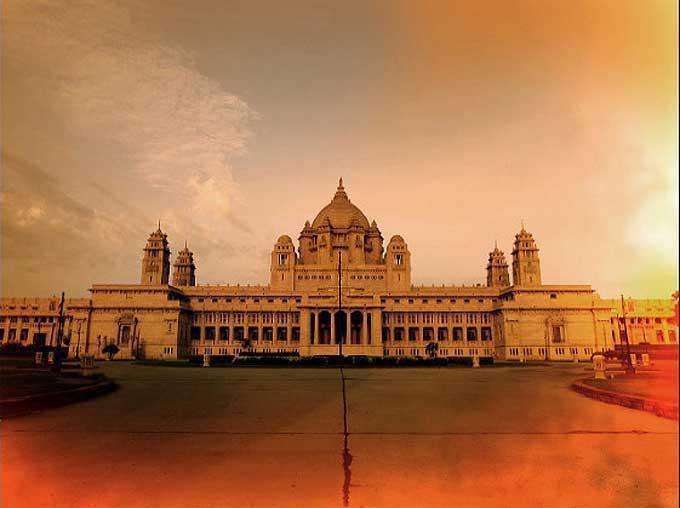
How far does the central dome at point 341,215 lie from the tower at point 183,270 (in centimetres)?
2862

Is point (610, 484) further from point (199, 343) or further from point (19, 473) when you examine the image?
point (199, 343)

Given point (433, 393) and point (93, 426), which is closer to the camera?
point (93, 426)

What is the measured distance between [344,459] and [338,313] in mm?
67749

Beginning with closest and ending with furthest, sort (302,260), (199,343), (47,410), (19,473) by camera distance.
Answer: (19,473) → (47,410) → (199,343) → (302,260)

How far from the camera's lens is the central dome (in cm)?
9950

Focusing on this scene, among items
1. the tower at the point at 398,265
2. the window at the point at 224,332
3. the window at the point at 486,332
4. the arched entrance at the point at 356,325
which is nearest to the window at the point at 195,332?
the window at the point at 224,332

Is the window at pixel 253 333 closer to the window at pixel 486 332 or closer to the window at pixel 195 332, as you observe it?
the window at pixel 195 332

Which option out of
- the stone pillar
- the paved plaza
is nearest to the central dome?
the stone pillar

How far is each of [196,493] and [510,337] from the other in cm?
7580

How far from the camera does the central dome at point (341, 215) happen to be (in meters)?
99.5

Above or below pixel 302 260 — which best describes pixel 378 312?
below

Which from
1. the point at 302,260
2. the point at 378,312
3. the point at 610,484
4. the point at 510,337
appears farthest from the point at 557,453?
the point at 302,260

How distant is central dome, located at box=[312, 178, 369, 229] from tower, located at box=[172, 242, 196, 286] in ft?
93.9

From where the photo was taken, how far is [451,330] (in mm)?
83688
